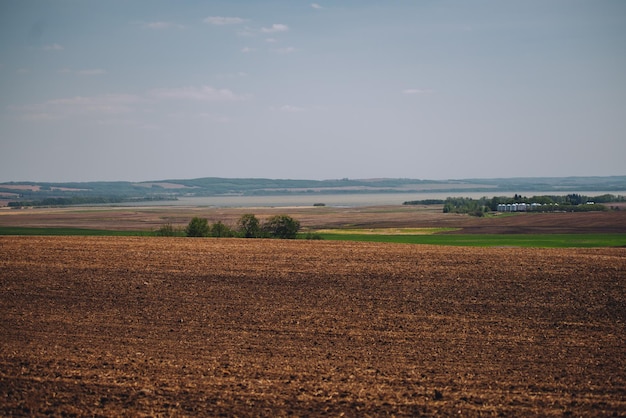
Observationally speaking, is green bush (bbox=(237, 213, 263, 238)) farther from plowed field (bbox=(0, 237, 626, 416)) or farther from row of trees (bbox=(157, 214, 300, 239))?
plowed field (bbox=(0, 237, 626, 416))

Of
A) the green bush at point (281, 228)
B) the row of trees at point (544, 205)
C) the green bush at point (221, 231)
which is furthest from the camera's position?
the row of trees at point (544, 205)

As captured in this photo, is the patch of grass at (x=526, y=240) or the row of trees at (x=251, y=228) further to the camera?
the row of trees at (x=251, y=228)

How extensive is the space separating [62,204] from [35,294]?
131941 mm

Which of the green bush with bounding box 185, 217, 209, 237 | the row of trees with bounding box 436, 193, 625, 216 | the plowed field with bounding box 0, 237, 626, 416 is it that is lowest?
the plowed field with bounding box 0, 237, 626, 416

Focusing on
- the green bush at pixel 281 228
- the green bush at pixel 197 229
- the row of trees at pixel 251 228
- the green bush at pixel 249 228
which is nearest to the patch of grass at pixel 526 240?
the green bush at pixel 281 228

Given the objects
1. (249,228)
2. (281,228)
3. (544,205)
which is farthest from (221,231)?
(544,205)

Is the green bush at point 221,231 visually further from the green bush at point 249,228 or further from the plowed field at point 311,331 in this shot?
the plowed field at point 311,331

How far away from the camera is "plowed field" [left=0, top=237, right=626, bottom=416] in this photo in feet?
40.8

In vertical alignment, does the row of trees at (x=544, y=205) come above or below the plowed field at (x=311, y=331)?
above

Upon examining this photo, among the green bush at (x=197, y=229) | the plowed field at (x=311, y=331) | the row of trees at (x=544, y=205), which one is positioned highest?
the row of trees at (x=544, y=205)

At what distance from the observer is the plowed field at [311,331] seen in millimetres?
12445

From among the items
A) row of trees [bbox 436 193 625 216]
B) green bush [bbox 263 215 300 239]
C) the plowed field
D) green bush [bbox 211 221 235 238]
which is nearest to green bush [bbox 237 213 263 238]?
green bush [bbox 263 215 300 239]

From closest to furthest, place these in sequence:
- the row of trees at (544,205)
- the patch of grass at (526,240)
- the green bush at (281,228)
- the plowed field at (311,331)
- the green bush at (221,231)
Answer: the plowed field at (311,331) < the patch of grass at (526,240) < the green bush at (221,231) < the green bush at (281,228) < the row of trees at (544,205)

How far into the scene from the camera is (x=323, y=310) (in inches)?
769
